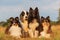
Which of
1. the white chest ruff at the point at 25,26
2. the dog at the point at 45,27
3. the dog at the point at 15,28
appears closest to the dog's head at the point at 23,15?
the white chest ruff at the point at 25,26

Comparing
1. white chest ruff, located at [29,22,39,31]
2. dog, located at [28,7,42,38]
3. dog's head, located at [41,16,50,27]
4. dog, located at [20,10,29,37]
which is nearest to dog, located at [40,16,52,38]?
dog's head, located at [41,16,50,27]

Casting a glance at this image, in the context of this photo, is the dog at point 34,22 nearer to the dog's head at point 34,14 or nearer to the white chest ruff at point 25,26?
the dog's head at point 34,14

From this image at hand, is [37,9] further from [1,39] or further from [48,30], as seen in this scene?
[1,39]

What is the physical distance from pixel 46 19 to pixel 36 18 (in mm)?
457

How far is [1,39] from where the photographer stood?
1045cm

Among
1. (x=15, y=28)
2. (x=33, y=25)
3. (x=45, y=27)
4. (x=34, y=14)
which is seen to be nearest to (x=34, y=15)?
(x=34, y=14)

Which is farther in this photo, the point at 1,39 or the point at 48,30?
the point at 48,30

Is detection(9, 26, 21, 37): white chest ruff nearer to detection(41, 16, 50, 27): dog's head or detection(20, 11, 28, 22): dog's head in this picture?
detection(20, 11, 28, 22): dog's head

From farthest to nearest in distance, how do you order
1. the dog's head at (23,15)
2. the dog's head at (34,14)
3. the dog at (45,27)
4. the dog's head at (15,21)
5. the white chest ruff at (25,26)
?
the white chest ruff at (25,26)
the dog's head at (23,15)
the dog at (45,27)
the dog's head at (34,14)
the dog's head at (15,21)

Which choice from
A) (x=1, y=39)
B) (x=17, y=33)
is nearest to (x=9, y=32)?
(x=17, y=33)

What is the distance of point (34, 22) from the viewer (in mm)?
12773

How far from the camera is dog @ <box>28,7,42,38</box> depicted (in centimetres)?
1267

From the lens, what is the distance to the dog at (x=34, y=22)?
12.7 m

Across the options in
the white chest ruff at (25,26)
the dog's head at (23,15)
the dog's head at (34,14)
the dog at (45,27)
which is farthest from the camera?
the white chest ruff at (25,26)
